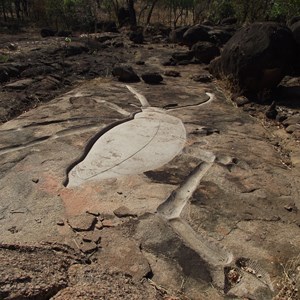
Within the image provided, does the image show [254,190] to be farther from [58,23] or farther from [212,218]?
[58,23]

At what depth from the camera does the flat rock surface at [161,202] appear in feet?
9.37

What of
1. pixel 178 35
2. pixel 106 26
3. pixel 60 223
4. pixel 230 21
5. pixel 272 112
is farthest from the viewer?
pixel 230 21

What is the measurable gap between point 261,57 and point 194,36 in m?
5.46

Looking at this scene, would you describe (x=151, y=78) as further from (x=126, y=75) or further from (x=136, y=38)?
(x=136, y=38)

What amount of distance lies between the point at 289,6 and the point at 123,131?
398 inches

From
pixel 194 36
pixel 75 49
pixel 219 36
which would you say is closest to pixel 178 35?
pixel 194 36

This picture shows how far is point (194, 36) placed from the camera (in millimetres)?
11977

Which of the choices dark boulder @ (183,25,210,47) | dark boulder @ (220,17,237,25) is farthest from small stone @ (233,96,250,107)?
dark boulder @ (220,17,237,25)

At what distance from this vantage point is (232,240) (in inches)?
130

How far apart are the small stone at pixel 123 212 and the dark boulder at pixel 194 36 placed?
9191mm

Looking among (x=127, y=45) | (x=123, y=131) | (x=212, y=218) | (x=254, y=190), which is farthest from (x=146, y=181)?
(x=127, y=45)

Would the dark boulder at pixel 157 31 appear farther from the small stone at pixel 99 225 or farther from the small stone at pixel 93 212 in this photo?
the small stone at pixel 99 225

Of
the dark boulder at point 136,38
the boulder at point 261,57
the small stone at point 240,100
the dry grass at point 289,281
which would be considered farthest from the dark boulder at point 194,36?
the dry grass at point 289,281

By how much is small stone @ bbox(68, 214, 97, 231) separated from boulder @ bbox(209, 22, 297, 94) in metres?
4.54
